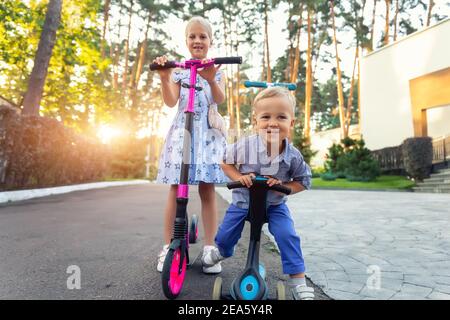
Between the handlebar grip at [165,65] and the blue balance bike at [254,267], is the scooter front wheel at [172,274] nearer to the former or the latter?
the blue balance bike at [254,267]

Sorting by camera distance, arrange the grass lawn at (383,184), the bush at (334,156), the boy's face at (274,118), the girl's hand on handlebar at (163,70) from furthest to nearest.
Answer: the bush at (334,156) → the grass lawn at (383,184) → the girl's hand on handlebar at (163,70) → the boy's face at (274,118)

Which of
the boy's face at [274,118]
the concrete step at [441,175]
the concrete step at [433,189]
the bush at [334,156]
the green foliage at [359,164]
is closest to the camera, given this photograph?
the boy's face at [274,118]

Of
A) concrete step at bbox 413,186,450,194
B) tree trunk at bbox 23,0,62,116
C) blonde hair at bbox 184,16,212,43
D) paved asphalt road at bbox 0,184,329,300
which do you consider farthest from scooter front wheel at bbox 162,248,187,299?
concrete step at bbox 413,186,450,194

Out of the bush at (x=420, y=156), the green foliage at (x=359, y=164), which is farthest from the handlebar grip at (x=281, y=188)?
the green foliage at (x=359, y=164)

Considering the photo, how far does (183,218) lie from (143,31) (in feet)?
85.4

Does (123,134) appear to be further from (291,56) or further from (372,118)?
(372,118)

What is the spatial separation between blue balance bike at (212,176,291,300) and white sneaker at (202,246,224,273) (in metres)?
0.43

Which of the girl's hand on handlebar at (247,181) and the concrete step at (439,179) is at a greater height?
the concrete step at (439,179)

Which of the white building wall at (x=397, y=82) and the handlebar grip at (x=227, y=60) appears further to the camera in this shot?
the white building wall at (x=397, y=82)

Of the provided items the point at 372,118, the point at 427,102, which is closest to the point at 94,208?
the point at 427,102

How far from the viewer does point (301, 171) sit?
2.17m

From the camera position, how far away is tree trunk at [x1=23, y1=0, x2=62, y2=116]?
34.6 ft

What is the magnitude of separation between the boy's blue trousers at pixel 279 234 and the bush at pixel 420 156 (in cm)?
1463

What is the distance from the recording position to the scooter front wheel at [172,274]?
1920 mm
